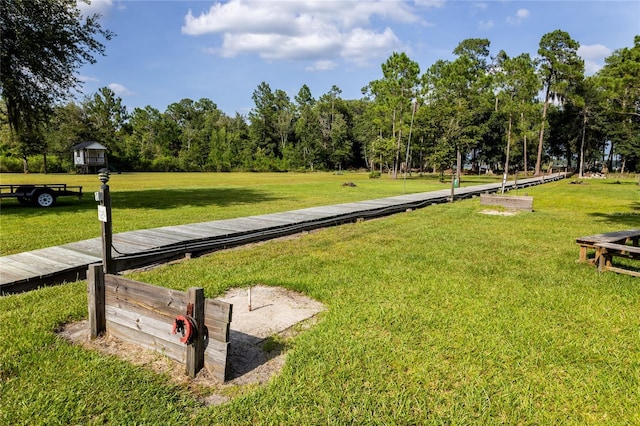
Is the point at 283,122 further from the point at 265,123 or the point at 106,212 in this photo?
the point at 106,212

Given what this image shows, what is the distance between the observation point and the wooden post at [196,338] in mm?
2938

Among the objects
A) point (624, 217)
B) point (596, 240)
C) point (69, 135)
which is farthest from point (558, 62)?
point (69, 135)

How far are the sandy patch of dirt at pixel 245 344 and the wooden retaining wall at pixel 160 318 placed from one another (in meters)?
0.07

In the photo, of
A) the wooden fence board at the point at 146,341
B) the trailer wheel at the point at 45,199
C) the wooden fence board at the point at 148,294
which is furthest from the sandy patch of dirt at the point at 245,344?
the trailer wheel at the point at 45,199

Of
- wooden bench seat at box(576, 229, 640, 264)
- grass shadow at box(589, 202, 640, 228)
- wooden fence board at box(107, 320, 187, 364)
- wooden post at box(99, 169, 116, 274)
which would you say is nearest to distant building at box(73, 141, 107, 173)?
wooden post at box(99, 169, 116, 274)

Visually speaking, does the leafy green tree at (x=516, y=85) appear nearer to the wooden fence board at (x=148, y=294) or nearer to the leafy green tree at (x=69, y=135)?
the wooden fence board at (x=148, y=294)

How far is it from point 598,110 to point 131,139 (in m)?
63.7

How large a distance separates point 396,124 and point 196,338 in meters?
41.4

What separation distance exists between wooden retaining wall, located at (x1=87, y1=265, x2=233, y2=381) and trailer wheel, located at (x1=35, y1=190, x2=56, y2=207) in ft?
41.0

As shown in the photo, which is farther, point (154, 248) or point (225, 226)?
point (225, 226)

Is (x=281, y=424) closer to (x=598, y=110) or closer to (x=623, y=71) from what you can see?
(x=623, y=71)

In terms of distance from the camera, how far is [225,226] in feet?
29.7

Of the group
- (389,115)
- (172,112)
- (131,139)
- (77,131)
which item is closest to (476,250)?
(389,115)

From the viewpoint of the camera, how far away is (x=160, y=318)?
327cm
